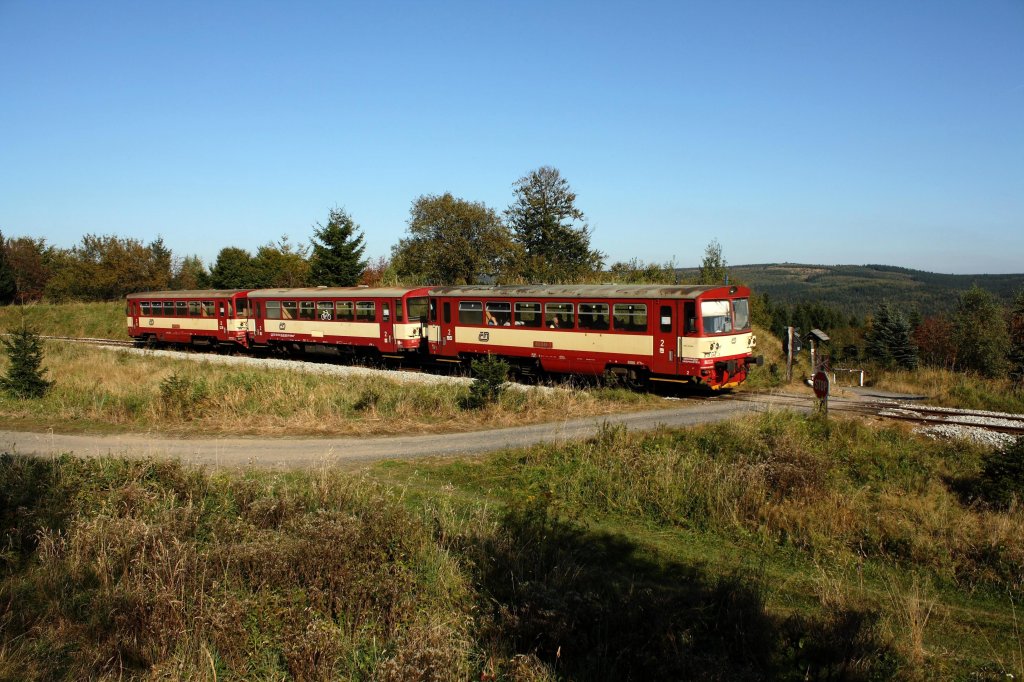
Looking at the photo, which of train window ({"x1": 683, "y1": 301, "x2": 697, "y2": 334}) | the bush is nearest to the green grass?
the bush

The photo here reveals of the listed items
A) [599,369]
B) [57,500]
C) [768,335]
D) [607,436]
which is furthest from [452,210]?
[57,500]

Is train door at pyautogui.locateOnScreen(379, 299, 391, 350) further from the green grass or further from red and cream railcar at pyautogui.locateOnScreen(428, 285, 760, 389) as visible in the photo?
the green grass

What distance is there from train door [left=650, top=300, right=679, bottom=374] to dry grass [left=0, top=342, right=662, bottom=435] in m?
1.01

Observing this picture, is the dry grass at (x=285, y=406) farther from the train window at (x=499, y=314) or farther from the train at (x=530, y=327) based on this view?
the train window at (x=499, y=314)

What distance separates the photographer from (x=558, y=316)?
69.2 feet

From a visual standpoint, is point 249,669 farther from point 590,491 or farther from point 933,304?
point 933,304

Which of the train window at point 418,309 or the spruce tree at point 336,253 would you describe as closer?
the train window at point 418,309

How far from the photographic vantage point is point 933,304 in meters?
164

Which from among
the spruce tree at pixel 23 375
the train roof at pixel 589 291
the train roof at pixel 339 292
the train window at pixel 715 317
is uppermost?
the train roof at pixel 339 292

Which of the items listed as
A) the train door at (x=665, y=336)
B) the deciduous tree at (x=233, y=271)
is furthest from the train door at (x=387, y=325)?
the deciduous tree at (x=233, y=271)

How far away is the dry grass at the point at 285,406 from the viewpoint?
1521 cm

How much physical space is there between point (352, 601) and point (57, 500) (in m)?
4.73

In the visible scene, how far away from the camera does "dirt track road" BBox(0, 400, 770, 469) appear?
1204 cm

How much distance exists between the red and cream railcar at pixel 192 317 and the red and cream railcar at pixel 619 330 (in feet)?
47.7
